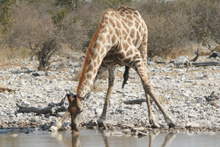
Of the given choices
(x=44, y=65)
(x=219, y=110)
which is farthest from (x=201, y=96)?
(x=44, y=65)

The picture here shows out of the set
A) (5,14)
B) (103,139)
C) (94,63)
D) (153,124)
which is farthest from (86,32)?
(103,139)

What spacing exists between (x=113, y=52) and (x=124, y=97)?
2780 mm

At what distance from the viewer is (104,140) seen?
634cm

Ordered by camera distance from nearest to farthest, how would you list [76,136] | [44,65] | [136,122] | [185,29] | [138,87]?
[76,136] → [136,122] → [138,87] → [44,65] → [185,29]

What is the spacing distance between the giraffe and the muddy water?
0.32 metres

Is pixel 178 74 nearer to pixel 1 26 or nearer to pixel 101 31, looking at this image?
pixel 101 31

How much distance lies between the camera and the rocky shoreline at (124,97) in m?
7.64

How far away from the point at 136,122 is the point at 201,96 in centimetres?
268

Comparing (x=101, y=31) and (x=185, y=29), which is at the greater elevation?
(x=185, y=29)

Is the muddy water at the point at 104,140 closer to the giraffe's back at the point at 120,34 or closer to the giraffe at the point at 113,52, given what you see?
the giraffe at the point at 113,52

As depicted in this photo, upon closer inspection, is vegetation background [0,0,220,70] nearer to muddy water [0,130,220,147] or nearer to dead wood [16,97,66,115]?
dead wood [16,97,66,115]

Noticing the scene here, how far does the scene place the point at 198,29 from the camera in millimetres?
22594

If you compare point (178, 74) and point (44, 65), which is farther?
point (44, 65)

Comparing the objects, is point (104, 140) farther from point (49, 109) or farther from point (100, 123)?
point (49, 109)
